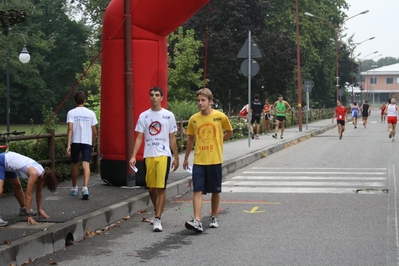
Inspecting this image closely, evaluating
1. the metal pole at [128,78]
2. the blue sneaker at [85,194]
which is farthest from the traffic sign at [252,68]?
the blue sneaker at [85,194]

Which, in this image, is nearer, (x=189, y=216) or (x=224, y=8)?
(x=189, y=216)

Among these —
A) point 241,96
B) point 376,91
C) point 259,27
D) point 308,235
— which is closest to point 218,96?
point 241,96

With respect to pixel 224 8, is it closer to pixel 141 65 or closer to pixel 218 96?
→ pixel 218 96

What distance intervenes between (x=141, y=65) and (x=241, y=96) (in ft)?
143

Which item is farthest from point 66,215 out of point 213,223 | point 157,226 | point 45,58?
point 45,58

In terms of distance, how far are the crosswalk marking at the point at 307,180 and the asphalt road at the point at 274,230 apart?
0.06 feet

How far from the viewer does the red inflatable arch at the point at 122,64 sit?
12867 mm

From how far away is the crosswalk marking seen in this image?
14141mm

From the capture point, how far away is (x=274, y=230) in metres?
9.44

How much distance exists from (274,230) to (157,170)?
64.6 inches

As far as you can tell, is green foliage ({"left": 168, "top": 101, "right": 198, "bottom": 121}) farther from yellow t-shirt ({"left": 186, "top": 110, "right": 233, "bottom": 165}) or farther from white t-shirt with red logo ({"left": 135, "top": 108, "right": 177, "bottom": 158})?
yellow t-shirt ({"left": 186, "top": 110, "right": 233, "bottom": 165})

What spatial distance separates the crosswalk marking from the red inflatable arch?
2.39m

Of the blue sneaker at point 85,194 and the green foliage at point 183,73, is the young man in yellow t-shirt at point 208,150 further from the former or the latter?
the green foliage at point 183,73

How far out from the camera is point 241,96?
56.3 meters
